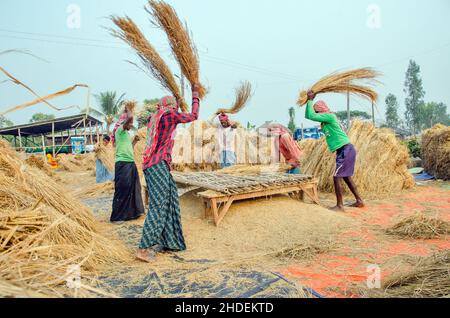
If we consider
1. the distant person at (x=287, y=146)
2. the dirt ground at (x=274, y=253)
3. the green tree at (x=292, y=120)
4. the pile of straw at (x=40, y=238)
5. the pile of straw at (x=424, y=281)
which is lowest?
the dirt ground at (x=274, y=253)

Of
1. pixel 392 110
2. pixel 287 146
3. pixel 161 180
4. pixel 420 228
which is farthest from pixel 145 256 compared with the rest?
pixel 392 110

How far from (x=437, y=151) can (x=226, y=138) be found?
563 cm

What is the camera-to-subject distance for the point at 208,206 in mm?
4098

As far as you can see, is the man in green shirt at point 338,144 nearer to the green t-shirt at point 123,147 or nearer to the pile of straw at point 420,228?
the pile of straw at point 420,228

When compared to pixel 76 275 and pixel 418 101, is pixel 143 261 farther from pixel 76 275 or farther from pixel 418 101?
pixel 418 101

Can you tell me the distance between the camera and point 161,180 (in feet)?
9.49

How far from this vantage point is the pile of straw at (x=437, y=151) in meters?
7.63

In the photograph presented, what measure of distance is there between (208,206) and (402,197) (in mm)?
3983

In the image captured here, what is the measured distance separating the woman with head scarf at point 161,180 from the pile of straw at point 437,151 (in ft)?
24.2

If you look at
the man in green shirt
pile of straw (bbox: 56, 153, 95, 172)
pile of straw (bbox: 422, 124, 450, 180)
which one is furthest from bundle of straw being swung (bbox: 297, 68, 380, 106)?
pile of straw (bbox: 56, 153, 95, 172)

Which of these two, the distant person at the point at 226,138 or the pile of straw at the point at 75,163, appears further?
the pile of straw at the point at 75,163

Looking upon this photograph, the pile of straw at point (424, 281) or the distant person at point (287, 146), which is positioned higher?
the distant person at point (287, 146)

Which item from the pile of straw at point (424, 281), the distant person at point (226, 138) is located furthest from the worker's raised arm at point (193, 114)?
the distant person at point (226, 138)

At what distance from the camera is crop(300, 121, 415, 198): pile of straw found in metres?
6.23
